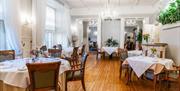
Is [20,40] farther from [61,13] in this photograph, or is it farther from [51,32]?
[61,13]

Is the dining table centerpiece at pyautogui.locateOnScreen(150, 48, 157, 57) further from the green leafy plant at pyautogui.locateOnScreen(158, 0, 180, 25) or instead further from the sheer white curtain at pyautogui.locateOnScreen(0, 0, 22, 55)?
the sheer white curtain at pyautogui.locateOnScreen(0, 0, 22, 55)

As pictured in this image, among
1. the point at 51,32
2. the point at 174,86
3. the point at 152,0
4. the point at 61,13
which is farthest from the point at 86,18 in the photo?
the point at 174,86

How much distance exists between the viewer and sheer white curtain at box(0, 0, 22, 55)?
16.3 feet

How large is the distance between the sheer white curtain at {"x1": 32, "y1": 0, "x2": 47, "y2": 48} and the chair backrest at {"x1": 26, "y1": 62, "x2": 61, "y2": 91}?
3.71 metres

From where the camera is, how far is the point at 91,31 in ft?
52.5

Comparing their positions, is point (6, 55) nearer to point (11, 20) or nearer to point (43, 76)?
point (11, 20)

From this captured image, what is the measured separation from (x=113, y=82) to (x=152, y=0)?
598 centimetres

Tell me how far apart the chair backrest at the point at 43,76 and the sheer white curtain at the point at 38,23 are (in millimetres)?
3707

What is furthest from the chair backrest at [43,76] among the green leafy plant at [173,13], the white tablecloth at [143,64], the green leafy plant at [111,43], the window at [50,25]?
the green leafy plant at [111,43]

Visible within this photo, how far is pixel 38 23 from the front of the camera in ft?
20.5

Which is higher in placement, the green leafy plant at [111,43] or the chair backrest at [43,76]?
the green leafy plant at [111,43]

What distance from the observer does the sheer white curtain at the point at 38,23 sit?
20.0 ft

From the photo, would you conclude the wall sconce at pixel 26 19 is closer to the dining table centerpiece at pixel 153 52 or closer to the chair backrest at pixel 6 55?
the chair backrest at pixel 6 55

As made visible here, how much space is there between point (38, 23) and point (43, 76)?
4.01 m
